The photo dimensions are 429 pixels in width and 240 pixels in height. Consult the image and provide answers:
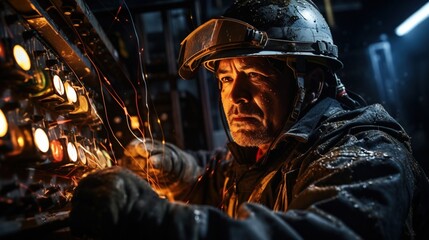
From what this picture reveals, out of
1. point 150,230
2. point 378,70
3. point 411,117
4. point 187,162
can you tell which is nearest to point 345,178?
point 150,230

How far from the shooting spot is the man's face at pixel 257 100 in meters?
2.57

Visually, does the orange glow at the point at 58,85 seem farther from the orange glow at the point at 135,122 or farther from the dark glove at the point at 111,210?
the orange glow at the point at 135,122

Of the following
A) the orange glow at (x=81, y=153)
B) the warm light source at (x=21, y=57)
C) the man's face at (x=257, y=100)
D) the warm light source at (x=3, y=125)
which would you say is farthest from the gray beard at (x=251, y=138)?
the warm light source at (x=3, y=125)

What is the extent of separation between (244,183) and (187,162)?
86cm

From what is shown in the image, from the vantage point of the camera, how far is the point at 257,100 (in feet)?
8.42

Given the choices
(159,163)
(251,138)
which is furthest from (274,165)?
(159,163)

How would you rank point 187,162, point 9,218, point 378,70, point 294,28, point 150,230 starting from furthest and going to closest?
point 378,70
point 187,162
point 294,28
point 150,230
point 9,218

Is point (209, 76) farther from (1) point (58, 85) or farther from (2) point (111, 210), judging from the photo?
(2) point (111, 210)

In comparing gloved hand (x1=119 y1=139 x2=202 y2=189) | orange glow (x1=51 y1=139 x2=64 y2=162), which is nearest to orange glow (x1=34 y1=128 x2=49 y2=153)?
orange glow (x1=51 y1=139 x2=64 y2=162)

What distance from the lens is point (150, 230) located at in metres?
1.23

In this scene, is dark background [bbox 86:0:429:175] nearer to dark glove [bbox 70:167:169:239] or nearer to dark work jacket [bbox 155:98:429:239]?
dark work jacket [bbox 155:98:429:239]

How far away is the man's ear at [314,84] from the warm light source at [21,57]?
1.90 m

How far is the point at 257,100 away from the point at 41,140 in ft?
5.09

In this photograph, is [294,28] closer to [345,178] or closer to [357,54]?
[345,178]
